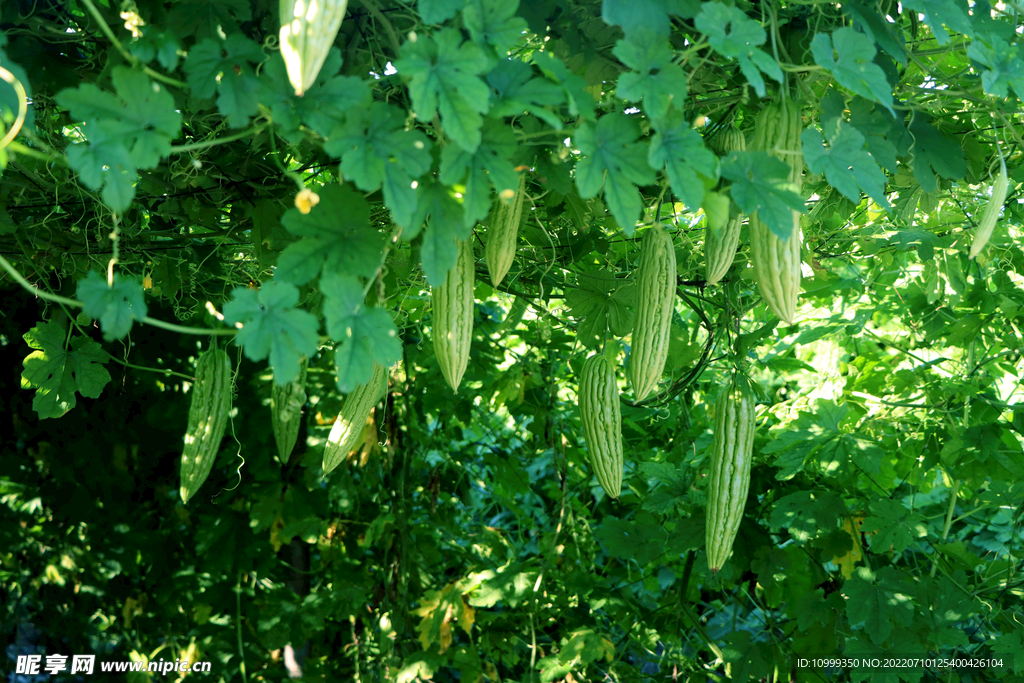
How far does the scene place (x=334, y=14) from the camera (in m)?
0.73

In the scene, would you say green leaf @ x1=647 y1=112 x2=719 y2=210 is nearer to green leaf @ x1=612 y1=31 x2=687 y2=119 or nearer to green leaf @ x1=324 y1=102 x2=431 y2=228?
green leaf @ x1=612 y1=31 x2=687 y2=119

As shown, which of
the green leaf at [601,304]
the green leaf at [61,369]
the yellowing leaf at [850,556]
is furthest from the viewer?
the yellowing leaf at [850,556]

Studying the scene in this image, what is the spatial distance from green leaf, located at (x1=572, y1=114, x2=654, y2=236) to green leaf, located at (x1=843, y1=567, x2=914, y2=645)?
1651 millimetres

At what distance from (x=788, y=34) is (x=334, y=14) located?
0.75m

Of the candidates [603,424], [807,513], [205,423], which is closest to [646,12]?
[603,424]

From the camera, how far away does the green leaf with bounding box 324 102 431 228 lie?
76 centimetres

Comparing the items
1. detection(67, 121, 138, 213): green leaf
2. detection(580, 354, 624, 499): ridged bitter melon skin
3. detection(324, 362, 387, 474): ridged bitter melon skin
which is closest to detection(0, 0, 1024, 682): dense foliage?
detection(67, 121, 138, 213): green leaf

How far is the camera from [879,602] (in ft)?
6.63

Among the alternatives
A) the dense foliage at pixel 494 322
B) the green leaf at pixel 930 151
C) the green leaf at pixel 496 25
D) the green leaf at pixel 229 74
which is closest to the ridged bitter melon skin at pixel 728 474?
the dense foliage at pixel 494 322

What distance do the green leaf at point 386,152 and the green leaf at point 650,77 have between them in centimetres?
23

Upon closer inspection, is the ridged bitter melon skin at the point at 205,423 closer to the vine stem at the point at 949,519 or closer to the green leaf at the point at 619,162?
the green leaf at the point at 619,162

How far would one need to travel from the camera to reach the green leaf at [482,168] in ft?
2.55

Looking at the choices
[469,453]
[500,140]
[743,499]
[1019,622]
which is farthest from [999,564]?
[500,140]

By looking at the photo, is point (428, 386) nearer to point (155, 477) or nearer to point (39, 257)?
point (39, 257)
